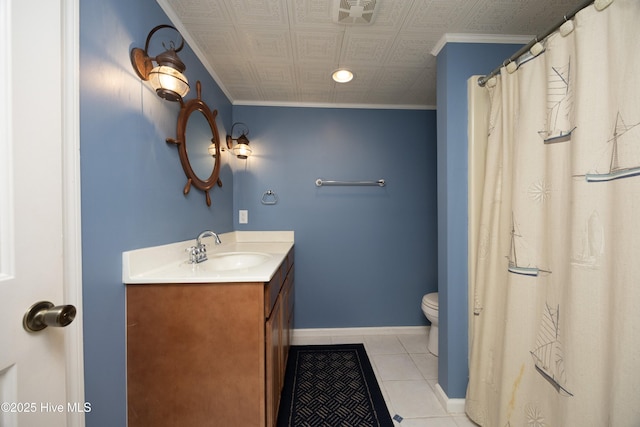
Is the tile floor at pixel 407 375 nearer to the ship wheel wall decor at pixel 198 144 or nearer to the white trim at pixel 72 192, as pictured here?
the white trim at pixel 72 192

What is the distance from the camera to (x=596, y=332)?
0.78 meters

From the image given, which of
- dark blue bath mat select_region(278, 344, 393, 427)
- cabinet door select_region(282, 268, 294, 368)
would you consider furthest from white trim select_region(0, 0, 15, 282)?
dark blue bath mat select_region(278, 344, 393, 427)

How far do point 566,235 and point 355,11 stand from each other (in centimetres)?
142

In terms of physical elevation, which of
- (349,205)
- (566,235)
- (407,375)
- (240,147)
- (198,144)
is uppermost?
(240,147)

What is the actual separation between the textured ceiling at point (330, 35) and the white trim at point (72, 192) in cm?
71

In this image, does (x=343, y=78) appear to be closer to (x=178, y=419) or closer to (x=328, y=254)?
(x=328, y=254)

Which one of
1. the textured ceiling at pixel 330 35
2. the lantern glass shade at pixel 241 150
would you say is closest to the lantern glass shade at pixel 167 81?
the textured ceiling at pixel 330 35

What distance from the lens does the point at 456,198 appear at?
4.68 ft

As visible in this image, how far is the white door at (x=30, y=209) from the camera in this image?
1.64 feet

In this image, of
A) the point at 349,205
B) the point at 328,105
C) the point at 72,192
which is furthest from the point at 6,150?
the point at 328,105

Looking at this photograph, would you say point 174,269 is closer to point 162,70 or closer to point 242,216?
point 162,70

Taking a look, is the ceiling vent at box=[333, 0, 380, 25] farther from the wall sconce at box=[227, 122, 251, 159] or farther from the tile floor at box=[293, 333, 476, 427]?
the tile floor at box=[293, 333, 476, 427]

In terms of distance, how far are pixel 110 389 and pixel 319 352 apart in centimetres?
148

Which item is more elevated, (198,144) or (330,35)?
(330,35)
